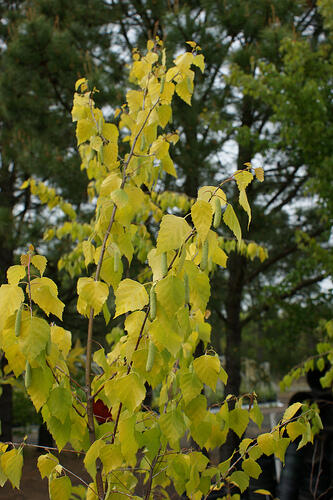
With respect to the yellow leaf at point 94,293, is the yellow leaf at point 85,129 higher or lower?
higher

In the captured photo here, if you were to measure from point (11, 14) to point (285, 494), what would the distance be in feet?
20.2

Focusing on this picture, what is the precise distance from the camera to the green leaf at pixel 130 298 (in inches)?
37.5

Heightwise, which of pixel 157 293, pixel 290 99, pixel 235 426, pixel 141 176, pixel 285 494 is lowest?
pixel 285 494

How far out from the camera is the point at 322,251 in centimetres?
461

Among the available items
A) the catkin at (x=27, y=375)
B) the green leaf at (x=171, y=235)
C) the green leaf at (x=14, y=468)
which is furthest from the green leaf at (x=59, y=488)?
the green leaf at (x=171, y=235)

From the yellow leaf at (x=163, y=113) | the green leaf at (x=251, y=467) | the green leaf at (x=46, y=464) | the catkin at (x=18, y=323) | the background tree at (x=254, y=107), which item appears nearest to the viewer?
the catkin at (x=18, y=323)

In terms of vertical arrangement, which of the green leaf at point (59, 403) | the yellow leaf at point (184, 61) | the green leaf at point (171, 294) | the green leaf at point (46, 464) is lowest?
the green leaf at point (46, 464)

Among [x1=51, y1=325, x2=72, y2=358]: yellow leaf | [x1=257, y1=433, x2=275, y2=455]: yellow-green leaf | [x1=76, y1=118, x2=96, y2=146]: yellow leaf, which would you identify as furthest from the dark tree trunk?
[x1=257, y1=433, x2=275, y2=455]: yellow-green leaf

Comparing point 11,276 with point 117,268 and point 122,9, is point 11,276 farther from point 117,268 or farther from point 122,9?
point 122,9

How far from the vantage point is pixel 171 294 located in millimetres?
880

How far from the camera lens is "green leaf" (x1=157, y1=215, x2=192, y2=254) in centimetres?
88

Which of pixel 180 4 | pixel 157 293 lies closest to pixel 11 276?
pixel 157 293

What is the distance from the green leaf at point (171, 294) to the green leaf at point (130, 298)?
80 millimetres

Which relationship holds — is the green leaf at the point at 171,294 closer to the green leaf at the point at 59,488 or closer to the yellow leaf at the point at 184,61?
the green leaf at the point at 59,488
